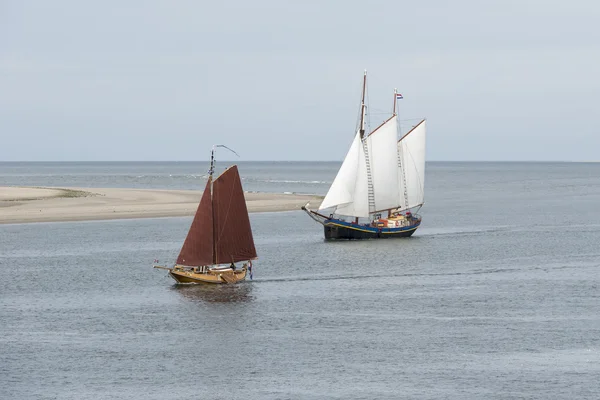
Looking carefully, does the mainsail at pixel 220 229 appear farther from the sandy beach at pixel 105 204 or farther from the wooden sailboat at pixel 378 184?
the sandy beach at pixel 105 204

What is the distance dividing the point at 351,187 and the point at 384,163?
18.8 ft

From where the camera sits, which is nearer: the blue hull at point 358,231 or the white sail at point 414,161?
the blue hull at point 358,231

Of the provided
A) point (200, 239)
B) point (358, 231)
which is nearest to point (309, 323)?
point (200, 239)

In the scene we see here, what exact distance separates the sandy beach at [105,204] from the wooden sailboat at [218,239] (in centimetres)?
4744

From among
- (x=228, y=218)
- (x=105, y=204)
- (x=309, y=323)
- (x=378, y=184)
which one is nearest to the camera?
(x=309, y=323)

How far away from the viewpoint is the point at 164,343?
46531mm

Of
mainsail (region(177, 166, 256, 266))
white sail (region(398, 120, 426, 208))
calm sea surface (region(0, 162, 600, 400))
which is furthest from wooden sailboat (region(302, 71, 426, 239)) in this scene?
mainsail (region(177, 166, 256, 266))

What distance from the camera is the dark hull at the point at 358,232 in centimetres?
9219

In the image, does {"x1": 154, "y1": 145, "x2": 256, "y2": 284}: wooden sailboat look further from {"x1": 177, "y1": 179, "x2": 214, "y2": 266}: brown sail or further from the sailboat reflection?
the sailboat reflection

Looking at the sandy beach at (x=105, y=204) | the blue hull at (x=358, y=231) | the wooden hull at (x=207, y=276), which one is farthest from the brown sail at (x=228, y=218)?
the sandy beach at (x=105, y=204)

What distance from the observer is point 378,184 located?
97562 mm

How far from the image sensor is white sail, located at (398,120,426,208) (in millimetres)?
102875

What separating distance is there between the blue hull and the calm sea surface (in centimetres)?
389

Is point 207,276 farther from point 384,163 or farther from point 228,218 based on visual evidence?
point 384,163
